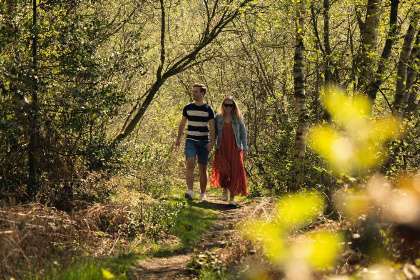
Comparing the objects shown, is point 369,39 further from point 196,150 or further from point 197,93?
point 196,150

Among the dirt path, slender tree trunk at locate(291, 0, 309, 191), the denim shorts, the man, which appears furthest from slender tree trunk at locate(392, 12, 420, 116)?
the denim shorts

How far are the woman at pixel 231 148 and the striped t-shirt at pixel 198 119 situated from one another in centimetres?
34

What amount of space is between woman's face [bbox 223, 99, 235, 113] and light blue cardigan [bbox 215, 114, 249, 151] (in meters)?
0.20

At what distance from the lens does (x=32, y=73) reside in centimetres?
625

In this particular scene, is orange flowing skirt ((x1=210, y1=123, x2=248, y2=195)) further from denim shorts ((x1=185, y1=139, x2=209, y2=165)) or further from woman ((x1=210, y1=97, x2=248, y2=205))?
denim shorts ((x1=185, y1=139, x2=209, y2=165))

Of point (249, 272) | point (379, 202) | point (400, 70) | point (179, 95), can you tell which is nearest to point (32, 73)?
point (249, 272)

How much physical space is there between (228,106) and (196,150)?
1253 mm

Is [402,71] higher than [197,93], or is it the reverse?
[402,71]

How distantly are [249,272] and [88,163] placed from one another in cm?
344

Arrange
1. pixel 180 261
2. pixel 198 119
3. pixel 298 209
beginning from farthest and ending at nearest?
pixel 198 119 < pixel 298 209 < pixel 180 261

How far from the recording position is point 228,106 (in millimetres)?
10555

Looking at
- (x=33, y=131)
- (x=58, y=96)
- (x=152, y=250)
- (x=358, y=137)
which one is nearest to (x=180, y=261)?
(x=152, y=250)

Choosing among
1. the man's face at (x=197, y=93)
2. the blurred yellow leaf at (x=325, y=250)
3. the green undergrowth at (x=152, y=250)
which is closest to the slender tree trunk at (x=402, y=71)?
the man's face at (x=197, y=93)

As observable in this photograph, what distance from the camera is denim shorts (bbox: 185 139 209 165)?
10477mm
